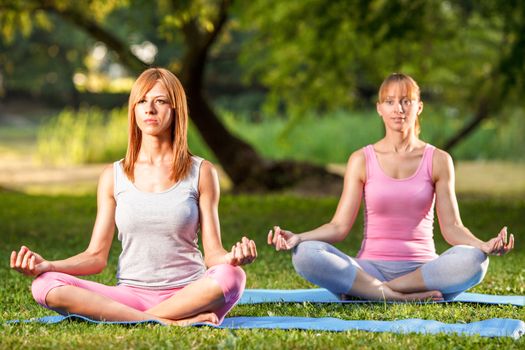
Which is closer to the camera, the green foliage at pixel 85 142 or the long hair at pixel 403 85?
the long hair at pixel 403 85

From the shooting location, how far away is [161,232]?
184 inches

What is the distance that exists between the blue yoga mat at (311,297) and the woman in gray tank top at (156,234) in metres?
0.87

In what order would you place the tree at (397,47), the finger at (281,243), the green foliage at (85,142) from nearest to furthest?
the finger at (281,243)
the tree at (397,47)
the green foliage at (85,142)

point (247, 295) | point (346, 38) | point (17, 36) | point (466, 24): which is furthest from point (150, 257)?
point (17, 36)

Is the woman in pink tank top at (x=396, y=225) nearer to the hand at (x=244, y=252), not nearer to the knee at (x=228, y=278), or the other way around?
the knee at (x=228, y=278)

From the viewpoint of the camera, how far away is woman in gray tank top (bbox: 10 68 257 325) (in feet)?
14.9

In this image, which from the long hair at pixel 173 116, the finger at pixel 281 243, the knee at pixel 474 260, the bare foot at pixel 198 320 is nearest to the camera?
the bare foot at pixel 198 320

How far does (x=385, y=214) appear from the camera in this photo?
18.2ft

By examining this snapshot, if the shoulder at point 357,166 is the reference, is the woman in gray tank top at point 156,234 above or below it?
below

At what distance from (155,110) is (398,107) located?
61.1 inches

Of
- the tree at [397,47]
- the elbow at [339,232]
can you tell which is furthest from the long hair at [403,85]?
the tree at [397,47]

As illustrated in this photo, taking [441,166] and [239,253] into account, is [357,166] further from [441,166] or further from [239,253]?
[239,253]

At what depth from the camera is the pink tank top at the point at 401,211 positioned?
5.51 metres

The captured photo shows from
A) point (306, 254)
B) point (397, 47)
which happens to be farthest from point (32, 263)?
point (397, 47)
